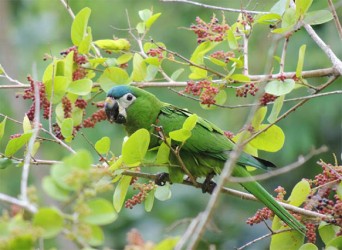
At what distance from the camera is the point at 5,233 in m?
1.36

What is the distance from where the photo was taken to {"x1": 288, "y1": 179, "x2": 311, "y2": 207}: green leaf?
237 cm

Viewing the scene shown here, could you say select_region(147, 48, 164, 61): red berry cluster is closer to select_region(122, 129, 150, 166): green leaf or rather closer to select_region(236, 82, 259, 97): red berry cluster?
select_region(236, 82, 259, 97): red berry cluster

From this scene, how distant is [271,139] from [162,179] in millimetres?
466

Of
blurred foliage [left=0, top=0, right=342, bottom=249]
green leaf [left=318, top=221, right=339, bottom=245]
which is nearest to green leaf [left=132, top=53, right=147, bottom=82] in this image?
green leaf [left=318, top=221, right=339, bottom=245]

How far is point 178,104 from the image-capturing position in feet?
23.4

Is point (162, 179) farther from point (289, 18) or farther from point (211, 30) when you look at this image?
point (289, 18)

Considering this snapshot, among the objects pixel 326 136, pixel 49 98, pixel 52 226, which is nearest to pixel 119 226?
pixel 326 136

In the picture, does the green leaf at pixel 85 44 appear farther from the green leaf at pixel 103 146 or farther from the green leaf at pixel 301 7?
the green leaf at pixel 301 7

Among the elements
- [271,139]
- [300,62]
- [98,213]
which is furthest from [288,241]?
[98,213]

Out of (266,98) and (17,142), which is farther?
(266,98)

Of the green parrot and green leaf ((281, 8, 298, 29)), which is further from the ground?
green leaf ((281, 8, 298, 29))

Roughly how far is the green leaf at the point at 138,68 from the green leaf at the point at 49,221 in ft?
4.84

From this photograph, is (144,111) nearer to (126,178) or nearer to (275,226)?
(126,178)

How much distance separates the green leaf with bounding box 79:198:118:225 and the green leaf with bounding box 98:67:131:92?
138 cm
